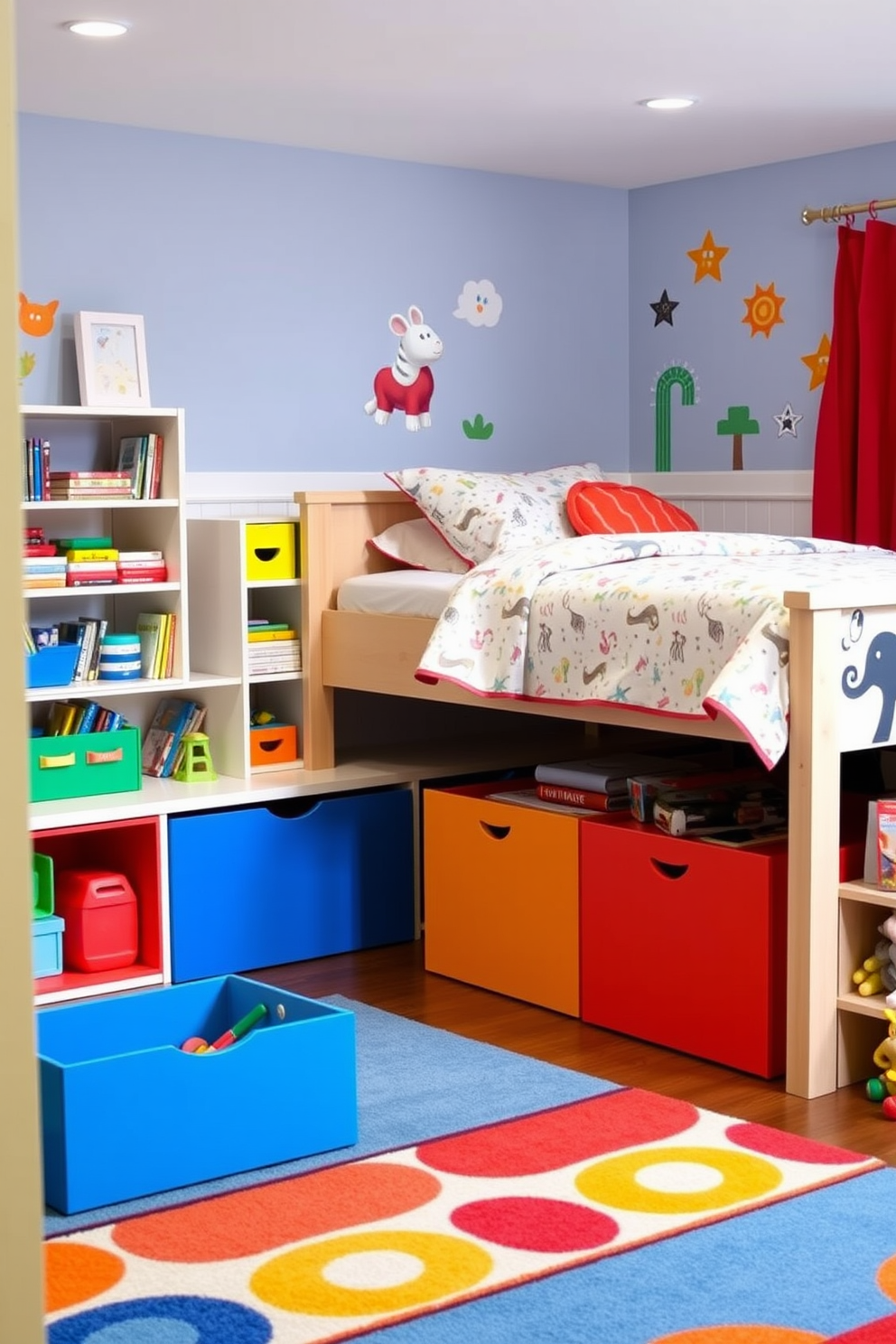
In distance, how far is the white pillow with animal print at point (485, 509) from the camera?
3.73 metres

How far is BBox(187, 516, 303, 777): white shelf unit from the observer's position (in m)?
3.67

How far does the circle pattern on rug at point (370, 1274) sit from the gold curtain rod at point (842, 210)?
280 cm

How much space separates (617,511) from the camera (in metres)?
3.91

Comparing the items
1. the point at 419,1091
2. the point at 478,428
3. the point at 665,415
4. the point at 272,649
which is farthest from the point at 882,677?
the point at 665,415

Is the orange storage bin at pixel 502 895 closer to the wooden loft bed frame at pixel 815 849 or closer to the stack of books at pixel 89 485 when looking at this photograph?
the wooden loft bed frame at pixel 815 849

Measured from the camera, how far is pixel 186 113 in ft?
12.2

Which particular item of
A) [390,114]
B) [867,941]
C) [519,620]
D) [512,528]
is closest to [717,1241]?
[867,941]

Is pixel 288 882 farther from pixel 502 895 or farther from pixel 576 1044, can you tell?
pixel 576 1044

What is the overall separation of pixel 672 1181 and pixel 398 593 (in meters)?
1.61

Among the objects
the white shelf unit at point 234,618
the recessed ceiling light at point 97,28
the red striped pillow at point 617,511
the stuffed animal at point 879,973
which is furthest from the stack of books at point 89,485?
the stuffed animal at point 879,973

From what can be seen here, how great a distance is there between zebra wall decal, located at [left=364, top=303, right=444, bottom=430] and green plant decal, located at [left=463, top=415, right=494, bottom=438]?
14 cm

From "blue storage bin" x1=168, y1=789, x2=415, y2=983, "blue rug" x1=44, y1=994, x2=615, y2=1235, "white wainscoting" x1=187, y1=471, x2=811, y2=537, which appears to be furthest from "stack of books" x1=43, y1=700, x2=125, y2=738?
"blue rug" x1=44, y1=994, x2=615, y2=1235

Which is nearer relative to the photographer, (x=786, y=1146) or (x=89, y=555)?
(x=786, y=1146)

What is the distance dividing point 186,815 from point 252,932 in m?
0.30
